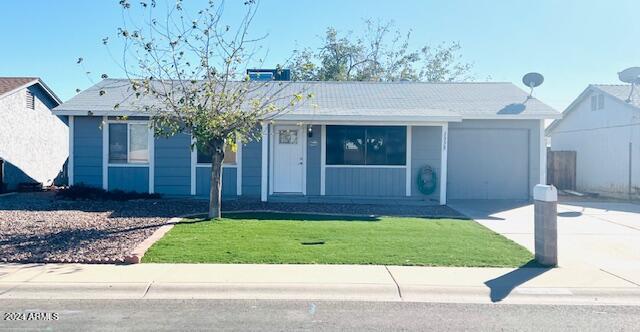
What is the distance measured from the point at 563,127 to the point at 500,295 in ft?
66.3

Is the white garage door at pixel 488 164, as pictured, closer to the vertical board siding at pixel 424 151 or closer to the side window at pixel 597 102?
the vertical board siding at pixel 424 151

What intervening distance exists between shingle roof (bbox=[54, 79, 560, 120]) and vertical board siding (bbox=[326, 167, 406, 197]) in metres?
1.78

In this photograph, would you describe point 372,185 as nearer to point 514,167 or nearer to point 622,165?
point 514,167

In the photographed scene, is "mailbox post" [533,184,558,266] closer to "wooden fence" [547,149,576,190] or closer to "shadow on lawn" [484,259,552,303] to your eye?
"shadow on lawn" [484,259,552,303]

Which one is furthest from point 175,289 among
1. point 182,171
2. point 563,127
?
point 563,127

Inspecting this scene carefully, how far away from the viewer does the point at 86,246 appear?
8.17 m

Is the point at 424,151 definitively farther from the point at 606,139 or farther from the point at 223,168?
the point at 606,139

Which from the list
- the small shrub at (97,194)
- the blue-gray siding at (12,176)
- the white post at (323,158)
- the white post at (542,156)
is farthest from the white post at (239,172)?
the white post at (542,156)

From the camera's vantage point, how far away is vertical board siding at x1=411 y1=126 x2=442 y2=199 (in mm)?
15289

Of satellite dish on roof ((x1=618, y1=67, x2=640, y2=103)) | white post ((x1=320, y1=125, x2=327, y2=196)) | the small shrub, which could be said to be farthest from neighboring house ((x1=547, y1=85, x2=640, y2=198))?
the small shrub

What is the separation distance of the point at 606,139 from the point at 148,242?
60.0ft

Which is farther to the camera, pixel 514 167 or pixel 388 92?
pixel 388 92

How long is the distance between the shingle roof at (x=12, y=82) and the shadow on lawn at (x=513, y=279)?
725 inches

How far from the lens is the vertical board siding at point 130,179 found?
49.5 ft
